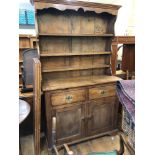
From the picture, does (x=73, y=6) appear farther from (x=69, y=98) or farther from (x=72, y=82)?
(x=69, y=98)

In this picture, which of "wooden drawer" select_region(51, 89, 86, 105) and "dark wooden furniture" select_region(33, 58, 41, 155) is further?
"wooden drawer" select_region(51, 89, 86, 105)

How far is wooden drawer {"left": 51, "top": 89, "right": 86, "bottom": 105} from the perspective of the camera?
79.4 inches

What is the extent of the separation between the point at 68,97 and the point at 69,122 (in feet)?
1.13

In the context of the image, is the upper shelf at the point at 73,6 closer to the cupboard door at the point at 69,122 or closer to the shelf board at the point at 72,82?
the shelf board at the point at 72,82

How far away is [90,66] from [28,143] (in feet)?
4.62

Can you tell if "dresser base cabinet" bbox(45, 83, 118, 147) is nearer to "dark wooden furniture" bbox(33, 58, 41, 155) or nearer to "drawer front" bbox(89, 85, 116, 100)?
"drawer front" bbox(89, 85, 116, 100)

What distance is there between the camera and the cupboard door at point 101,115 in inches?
90.2

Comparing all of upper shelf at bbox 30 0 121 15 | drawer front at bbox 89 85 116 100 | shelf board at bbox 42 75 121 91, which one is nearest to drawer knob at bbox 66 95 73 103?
shelf board at bbox 42 75 121 91

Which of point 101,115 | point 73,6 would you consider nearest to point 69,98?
point 101,115

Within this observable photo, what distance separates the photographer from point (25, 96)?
7.43 ft

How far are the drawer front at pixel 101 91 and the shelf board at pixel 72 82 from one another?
0.28ft

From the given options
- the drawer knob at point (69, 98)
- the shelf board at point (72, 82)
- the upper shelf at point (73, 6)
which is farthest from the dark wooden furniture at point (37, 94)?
the upper shelf at point (73, 6)
